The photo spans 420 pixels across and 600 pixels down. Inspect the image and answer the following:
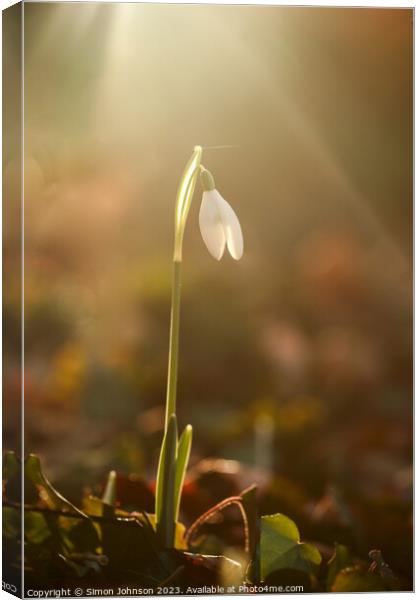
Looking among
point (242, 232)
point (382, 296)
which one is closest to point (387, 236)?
point (382, 296)

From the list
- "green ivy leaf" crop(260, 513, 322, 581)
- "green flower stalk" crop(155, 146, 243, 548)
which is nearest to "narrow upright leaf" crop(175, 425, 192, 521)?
"green flower stalk" crop(155, 146, 243, 548)

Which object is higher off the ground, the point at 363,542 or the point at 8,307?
the point at 8,307

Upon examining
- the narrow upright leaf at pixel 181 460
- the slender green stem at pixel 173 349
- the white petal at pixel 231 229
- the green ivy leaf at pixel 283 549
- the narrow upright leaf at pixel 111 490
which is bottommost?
the green ivy leaf at pixel 283 549

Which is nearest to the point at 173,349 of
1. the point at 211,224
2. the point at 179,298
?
the point at 179,298

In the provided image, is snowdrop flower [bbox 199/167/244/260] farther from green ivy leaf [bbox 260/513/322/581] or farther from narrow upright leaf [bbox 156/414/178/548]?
green ivy leaf [bbox 260/513/322/581]

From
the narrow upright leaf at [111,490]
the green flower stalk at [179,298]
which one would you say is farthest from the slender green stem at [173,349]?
the narrow upright leaf at [111,490]

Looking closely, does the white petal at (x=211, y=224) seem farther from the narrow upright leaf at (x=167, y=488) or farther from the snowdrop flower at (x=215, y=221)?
the narrow upright leaf at (x=167, y=488)

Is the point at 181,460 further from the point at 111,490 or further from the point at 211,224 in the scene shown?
the point at 211,224

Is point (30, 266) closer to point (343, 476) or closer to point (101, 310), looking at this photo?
point (101, 310)
